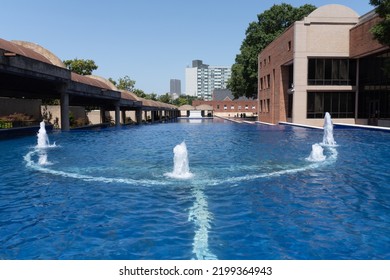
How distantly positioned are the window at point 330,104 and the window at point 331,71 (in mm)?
1284

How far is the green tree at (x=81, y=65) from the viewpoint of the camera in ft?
204

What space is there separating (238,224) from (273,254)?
131cm

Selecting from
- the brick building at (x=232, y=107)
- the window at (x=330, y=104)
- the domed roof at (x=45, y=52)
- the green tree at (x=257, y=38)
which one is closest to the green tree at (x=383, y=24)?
the window at (x=330, y=104)

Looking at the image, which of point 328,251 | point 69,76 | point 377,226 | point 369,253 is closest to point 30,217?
point 328,251

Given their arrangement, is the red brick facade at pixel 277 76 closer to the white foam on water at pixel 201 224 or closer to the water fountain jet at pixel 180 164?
the water fountain jet at pixel 180 164

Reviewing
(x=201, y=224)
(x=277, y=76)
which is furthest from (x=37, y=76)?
(x=277, y=76)

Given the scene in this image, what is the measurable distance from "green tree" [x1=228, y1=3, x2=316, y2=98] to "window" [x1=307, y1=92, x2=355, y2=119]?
19961 mm

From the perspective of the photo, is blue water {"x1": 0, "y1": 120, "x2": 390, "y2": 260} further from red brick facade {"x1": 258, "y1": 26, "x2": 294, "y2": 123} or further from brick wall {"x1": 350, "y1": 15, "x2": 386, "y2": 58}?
red brick facade {"x1": 258, "y1": 26, "x2": 294, "y2": 123}

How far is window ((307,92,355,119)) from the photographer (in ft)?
128

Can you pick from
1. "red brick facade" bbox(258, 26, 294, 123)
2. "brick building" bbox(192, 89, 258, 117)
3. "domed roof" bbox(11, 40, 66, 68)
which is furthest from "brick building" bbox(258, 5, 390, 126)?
"brick building" bbox(192, 89, 258, 117)

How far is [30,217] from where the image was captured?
266 inches

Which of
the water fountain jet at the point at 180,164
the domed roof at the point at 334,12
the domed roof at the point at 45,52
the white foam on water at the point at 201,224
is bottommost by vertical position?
the white foam on water at the point at 201,224

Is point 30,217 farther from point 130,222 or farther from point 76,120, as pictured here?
point 76,120

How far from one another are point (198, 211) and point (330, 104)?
3531 cm
